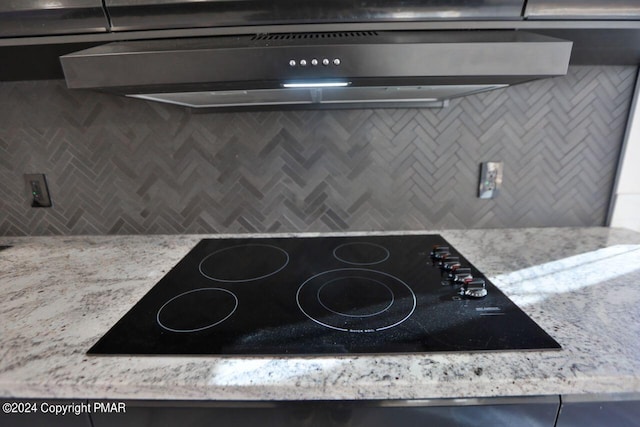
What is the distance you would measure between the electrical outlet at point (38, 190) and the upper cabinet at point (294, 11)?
29.2 inches

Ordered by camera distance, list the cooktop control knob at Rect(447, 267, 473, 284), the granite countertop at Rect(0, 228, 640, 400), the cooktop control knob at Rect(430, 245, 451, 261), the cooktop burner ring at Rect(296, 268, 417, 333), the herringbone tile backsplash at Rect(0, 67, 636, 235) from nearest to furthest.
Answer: the granite countertop at Rect(0, 228, 640, 400)
the cooktop burner ring at Rect(296, 268, 417, 333)
the cooktop control knob at Rect(447, 267, 473, 284)
the cooktop control knob at Rect(430, 245, 451, 261)
the herringbone tile backsplash at Rect(0, 67, 636, 235)

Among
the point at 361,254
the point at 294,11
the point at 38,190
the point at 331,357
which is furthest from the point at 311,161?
the point at 38,190

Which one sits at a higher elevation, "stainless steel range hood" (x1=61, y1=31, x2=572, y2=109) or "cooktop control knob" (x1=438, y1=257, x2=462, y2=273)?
"stainless steel range hood" (x1=61, y1=31, x2=572, y2=109)

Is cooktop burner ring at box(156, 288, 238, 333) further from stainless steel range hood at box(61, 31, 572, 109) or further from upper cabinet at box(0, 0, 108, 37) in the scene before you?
upper cabinet at box(0, 0, 108, 37)

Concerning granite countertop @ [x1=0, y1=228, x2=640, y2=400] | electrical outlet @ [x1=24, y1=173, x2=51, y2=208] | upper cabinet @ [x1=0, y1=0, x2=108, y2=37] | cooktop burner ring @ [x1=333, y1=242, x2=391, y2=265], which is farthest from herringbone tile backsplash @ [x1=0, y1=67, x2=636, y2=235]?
upper cabinet @ [x1=0, y1=0, x2=108, y2=37]

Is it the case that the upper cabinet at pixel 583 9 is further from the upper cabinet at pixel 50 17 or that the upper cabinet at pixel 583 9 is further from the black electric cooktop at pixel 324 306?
the upper cabinet at pixel 50 17

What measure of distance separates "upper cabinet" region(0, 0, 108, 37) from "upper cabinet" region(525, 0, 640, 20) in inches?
38.9

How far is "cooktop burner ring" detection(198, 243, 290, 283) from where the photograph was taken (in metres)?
0.96

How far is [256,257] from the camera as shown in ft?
3.54

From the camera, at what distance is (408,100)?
43.8 inches

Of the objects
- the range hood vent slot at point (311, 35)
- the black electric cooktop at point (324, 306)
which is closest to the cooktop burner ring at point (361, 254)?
the black electric cooktop at point (324, 306)

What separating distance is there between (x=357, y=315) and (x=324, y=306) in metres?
0.08

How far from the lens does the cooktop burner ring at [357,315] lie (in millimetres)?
728

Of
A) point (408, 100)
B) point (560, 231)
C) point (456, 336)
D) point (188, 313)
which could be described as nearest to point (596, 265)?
point (560, 231)
